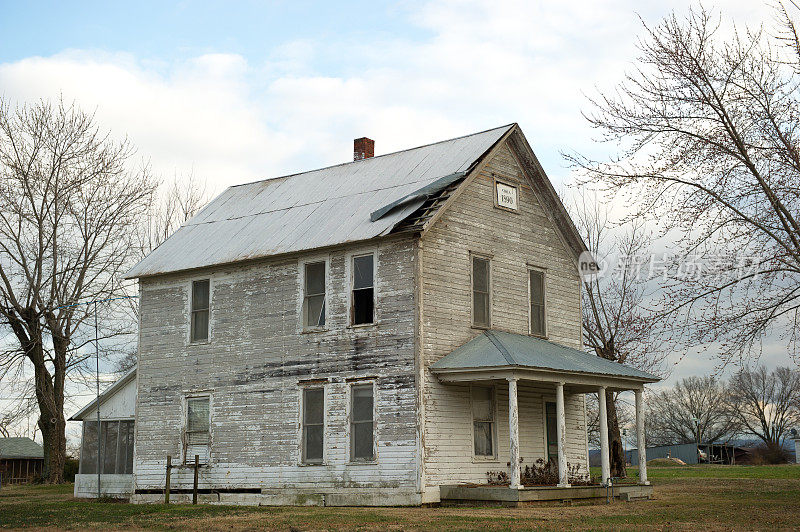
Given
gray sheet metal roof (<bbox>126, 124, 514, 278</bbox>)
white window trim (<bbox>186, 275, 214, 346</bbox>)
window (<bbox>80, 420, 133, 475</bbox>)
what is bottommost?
window (<bbox>80, 420, 133, 475</bbox>)

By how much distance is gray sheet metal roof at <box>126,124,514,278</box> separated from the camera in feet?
74.6

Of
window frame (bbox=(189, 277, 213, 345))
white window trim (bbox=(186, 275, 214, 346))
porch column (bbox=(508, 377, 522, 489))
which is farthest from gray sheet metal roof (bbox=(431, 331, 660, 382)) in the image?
window frame (bbox=(189, 277, 213, 345))

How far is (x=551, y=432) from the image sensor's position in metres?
23.9

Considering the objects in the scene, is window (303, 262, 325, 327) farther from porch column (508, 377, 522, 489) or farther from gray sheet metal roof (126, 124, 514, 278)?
porch column (508, 377, 522, 489)

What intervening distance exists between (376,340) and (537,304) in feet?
17.5

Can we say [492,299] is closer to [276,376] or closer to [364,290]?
[364,290]

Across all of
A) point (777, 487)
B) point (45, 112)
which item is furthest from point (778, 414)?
point (45, 112)

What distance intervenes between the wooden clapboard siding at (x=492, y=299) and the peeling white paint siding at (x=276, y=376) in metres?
0.55

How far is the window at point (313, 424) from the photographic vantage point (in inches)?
860

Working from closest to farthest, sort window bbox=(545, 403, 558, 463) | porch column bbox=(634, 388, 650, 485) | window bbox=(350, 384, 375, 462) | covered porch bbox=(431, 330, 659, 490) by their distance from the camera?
covered porch bbox=(431, 330, 659, 490)
window bbox=(350, 384, 375, 462)
porch column bbox=(634, 388, 650, 485)
window bbox=(545, 403, 558, 463)

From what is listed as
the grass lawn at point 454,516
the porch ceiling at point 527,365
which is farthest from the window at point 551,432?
the grass lawn at point 454,516

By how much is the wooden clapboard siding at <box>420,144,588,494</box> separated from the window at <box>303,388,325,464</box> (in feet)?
9.93

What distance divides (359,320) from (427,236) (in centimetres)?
259

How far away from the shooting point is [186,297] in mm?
25156
